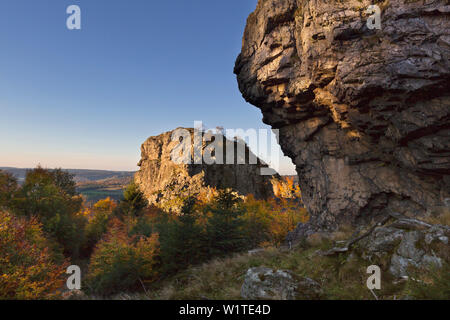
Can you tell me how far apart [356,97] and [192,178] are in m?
48.7

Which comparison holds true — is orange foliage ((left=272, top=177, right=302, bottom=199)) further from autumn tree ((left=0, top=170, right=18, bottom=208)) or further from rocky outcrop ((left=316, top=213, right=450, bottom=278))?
autumn tree ((left=0, top=170, right=18, bottom=208))

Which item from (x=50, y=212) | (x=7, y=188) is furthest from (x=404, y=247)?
(x=7, y=188)

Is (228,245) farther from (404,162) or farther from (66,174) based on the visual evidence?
(66,174)

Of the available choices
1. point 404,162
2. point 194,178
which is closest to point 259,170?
point 194,178

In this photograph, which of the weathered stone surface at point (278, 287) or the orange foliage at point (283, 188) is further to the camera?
the orange foliage at point (283, 188)

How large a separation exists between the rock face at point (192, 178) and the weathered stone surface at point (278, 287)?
Answer: 46.1 metres

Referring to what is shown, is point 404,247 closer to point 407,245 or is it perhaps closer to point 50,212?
point 407,245

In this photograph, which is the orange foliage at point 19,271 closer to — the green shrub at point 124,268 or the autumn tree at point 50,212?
the green shrub at point 124,268

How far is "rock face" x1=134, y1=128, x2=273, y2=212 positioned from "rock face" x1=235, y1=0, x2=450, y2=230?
116 feet

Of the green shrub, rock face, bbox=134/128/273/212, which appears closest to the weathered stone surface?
the green shrub

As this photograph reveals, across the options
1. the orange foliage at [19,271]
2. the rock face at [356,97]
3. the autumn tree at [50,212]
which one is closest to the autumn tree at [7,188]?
the autumn tree at [50,212]

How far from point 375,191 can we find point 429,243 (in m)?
11.8

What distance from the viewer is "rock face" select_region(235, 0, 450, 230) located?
11.5m

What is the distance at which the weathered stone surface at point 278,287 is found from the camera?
5039 mm
